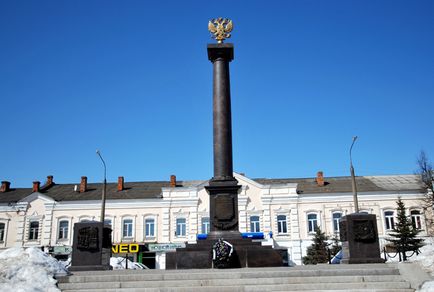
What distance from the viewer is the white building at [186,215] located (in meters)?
32.3

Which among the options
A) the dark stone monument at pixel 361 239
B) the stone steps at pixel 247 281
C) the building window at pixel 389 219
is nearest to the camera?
the stone steps at pixel 247 281

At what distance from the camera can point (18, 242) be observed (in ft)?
107

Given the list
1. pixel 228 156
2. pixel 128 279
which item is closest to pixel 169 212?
pixel 228 156

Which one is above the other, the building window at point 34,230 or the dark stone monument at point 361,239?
the building window at point 34,230

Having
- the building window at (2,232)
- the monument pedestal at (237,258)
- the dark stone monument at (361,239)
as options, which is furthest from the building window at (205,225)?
the dark stone monument at (361,239)

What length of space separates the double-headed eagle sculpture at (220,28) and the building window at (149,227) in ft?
67.9

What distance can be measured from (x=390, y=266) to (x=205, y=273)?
4396 mm

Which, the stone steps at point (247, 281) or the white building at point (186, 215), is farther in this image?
the white building at point (186, 215)

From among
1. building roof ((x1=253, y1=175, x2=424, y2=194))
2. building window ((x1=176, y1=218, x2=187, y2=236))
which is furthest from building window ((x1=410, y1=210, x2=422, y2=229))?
building window ((x1=176, y1=218, x2=187, y2=236))

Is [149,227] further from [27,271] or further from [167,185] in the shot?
[27,271]

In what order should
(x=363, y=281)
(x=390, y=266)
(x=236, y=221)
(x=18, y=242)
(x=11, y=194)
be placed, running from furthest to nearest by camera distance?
(x=11, y=194) → (x=18, y=242) → (x=236, y=221) → (x=390, y=266) → (x=363, y=281)

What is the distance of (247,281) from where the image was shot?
30.4 ft

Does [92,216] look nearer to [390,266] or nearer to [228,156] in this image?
[228,156]

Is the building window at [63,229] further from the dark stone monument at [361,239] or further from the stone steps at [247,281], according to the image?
the dark stone monument at [361,239]
